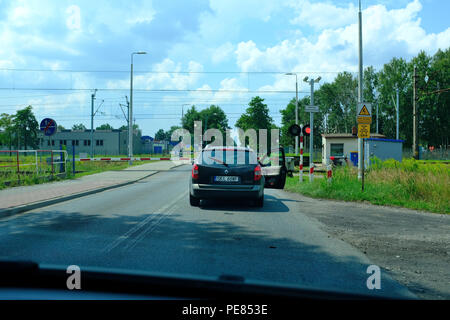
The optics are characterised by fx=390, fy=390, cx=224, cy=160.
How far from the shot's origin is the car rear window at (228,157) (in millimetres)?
9656

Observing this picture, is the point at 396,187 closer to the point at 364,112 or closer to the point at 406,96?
the point at 364,112

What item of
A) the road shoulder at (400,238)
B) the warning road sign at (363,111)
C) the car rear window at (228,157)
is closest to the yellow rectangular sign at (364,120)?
the warning road sign at (363,111)

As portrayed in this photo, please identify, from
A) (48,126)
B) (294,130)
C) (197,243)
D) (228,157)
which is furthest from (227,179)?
(48,126)

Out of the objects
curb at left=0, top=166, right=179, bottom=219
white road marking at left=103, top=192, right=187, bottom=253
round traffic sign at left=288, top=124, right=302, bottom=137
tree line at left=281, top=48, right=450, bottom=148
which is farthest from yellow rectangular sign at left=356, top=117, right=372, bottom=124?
tree line at left=281, top=48, right=450, bottom=148

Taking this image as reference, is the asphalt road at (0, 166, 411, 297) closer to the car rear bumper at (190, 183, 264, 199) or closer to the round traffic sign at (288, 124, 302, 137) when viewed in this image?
A: the car rear bumper at (190, 183, 264, 199)

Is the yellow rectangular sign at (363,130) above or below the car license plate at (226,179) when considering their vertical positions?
above

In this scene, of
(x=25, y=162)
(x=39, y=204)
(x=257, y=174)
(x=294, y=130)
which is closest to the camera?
(x=257, y=174)

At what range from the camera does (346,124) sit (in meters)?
71.7

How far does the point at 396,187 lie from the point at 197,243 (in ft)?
27.4

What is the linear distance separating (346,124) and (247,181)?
6625 cm

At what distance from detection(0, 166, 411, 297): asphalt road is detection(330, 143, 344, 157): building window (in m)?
27.6

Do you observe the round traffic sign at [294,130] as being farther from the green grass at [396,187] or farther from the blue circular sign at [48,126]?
the blue circular sign at [48,126]

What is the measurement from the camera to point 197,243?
18.7 feet

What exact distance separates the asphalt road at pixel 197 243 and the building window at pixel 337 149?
27.6 metres
